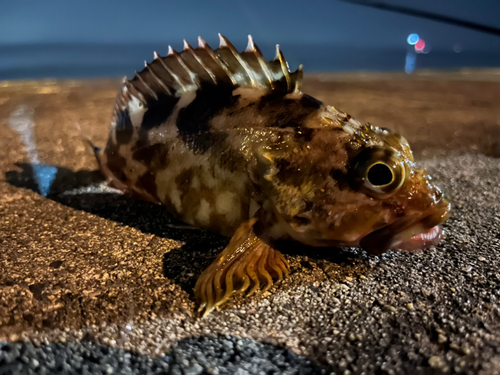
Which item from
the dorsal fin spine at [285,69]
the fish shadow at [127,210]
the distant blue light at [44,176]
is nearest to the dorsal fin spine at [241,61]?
the dorsal fin spine at [285,69]

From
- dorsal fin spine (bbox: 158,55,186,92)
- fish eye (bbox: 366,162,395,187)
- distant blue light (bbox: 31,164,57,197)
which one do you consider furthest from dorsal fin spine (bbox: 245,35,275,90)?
distant blue light (bbox: 31,164,57,197)

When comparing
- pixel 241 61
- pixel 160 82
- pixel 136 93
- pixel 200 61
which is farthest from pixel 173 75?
pixel 241 61

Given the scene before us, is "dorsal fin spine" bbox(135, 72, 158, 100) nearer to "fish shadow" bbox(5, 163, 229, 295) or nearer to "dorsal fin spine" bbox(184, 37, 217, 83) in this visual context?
"dorsal fin spine" bbox(184, 37, 217, 83)

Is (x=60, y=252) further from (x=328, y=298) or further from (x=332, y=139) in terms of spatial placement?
(x=332, y=139)

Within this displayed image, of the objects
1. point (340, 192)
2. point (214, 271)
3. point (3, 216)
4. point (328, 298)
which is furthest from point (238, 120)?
point (3, 216)

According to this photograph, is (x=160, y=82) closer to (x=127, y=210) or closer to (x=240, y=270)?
(x=127, y=210)
